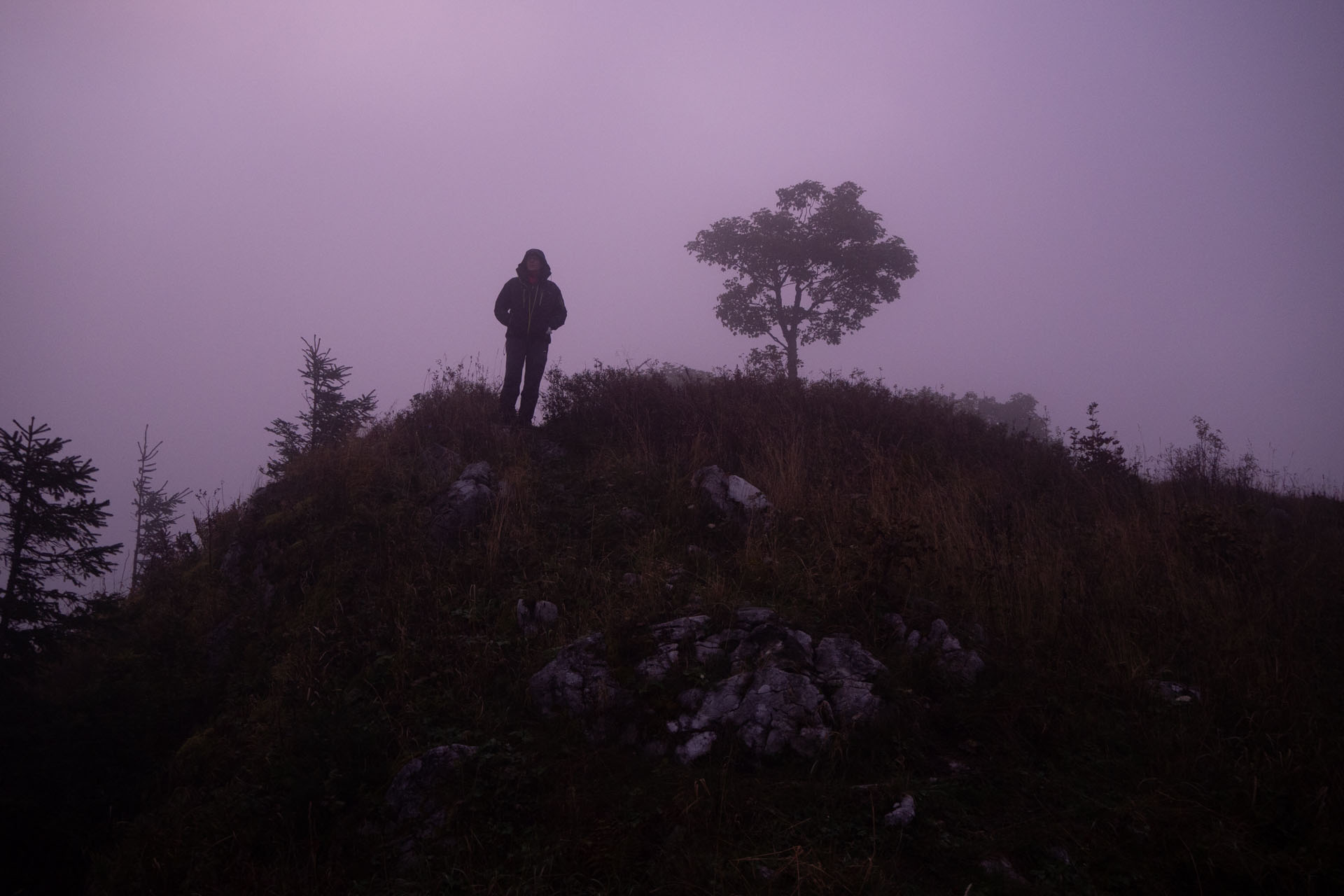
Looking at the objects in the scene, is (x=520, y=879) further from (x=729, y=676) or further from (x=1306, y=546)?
(x=1306, y=546)

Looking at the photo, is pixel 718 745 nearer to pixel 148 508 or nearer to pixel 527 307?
pixel 527 307

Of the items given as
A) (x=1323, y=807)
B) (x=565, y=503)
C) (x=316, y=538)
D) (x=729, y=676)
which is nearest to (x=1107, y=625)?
(x=1323, y=807)

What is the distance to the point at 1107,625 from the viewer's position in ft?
14.7

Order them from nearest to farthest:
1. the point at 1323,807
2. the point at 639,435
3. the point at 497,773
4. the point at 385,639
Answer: the point at 1323,807 → the point at 497,773 → the point at 385,639 → the point at 639,435

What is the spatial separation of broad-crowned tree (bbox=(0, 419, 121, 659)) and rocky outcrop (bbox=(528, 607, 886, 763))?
A: 11.9ft

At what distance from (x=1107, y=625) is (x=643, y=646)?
3.27 meters

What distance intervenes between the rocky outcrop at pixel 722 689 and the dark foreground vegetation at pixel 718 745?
0.13 metres

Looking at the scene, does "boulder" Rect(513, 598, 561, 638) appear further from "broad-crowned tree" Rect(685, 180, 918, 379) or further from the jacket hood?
"broad-crowned tree" Rect(685, 180, 918, 379)

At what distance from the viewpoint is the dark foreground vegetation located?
9.76ft

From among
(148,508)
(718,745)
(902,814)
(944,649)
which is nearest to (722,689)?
(718,745)

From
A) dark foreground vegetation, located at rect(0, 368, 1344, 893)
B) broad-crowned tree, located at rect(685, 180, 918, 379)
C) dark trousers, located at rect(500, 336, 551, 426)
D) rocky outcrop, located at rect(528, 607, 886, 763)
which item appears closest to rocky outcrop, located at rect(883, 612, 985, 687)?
dark foreground vegetation, located at rect(0, 368, 1344, 893)

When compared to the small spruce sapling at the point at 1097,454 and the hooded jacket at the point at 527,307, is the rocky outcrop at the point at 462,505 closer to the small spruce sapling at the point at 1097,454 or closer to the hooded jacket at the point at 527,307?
the hooded jacket at the point at 527,307

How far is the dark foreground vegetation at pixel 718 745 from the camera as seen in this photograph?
2.97 m

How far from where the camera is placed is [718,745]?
11.9ft
